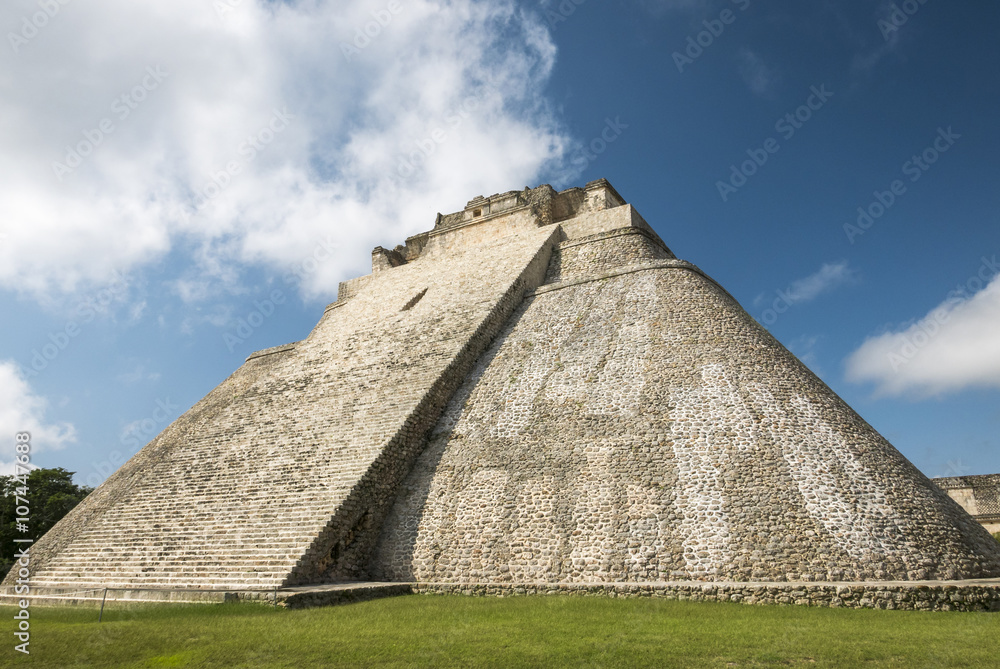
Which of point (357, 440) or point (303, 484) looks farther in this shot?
point (357, 440)

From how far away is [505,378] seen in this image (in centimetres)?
1107

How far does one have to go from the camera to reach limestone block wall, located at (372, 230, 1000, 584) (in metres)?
7.23

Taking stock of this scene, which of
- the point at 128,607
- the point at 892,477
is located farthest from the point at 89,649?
the point at 892,477

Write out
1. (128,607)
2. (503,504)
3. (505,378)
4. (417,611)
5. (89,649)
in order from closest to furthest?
(89,649), (417,611), (128,607), (503,504), (505,378)

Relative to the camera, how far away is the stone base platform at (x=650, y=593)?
20.5ft

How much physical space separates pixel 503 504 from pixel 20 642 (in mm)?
5495

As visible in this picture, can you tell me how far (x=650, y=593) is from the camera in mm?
6852

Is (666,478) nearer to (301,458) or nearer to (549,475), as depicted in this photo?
(549,475)

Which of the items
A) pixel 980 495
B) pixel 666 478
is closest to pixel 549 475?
pixel 666 478

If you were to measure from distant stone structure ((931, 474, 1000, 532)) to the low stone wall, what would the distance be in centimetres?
1525

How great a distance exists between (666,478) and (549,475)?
5.49 ft

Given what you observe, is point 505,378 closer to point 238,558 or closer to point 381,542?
point 381,542

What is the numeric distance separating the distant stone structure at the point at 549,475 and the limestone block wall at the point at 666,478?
0.09 ft

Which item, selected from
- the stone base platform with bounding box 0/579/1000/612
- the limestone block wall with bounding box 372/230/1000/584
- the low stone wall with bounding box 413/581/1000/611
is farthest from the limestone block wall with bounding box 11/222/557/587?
the low stone wall with bounding box 413/581/1000/611
